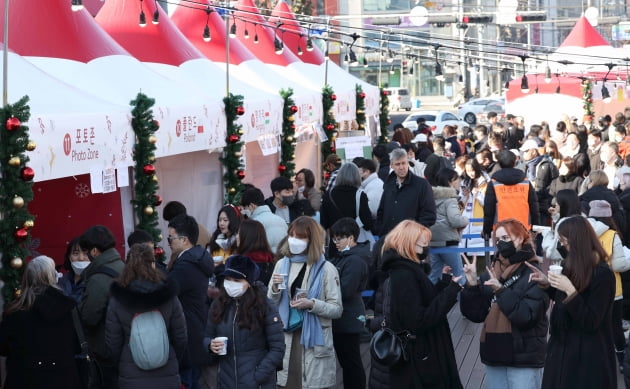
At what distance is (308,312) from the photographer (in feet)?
24.4

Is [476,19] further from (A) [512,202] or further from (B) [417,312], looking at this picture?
(B) [417,312]

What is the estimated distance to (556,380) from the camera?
245 inches

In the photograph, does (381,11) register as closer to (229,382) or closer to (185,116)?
(185,116)

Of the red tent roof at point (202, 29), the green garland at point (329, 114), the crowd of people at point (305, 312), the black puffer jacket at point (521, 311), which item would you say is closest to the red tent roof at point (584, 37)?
the green garland at point (329, 114)

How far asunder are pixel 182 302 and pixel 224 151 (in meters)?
5.92

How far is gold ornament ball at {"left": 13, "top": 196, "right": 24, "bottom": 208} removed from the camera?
7680mm

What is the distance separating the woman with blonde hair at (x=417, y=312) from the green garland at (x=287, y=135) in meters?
9.28

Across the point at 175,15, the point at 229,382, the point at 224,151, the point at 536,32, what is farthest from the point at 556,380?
the point at 536,32

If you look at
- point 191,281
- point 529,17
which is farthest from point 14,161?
point 529,17

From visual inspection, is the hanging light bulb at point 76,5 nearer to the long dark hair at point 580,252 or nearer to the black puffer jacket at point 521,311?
the black puffer jacket at point 521,311

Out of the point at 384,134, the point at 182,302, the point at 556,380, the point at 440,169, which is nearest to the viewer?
the point at 556,380

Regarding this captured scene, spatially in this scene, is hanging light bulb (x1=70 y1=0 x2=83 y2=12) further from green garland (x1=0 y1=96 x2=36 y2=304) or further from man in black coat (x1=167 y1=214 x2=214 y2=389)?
man in black coat (x1=167 y1=214 x2=214 y2=389)

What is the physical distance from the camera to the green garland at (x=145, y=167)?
10.1 meters

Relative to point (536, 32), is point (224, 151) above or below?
below
